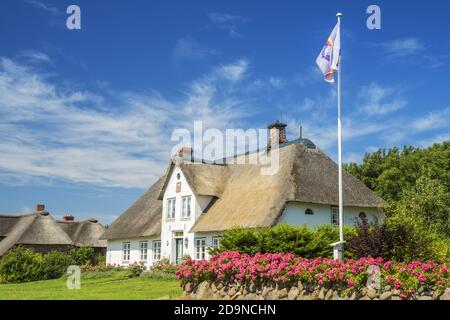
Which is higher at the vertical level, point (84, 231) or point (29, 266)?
point (84, 231)

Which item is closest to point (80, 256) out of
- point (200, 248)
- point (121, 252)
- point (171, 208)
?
point (121, 252)

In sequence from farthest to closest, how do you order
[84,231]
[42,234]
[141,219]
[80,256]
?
[84,231] → [42,234] → [80,256] → [141,219]

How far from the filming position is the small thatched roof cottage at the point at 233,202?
1145 inches

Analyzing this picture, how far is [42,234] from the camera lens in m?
44.1

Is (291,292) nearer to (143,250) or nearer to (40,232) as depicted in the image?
(143,250)

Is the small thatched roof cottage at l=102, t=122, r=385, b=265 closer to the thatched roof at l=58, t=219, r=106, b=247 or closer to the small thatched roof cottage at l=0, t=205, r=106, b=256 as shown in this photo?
the small thatched roof cottage at l=0, t=205, r=106, b=256

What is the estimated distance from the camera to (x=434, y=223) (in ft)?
125

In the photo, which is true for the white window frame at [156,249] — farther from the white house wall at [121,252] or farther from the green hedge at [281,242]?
the green hedge at [281,242]

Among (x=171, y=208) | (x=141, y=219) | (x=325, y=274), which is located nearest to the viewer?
(x=325, y=274)

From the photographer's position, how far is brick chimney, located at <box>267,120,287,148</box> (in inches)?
1511

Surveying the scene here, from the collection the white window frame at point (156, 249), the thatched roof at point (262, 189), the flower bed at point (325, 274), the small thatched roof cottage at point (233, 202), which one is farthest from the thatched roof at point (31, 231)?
the flower bed at point (325, 274)

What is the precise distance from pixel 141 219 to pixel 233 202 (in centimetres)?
993

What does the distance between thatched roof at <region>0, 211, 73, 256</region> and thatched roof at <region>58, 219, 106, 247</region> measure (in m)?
3.69
